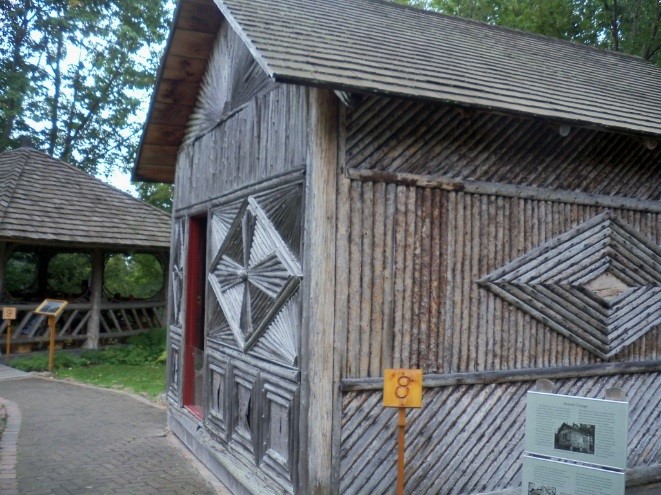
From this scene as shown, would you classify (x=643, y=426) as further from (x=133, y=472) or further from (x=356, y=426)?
(x=133, y=472)

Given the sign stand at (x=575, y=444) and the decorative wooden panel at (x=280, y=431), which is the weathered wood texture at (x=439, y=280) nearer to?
the decorative wooden panel at (x=280, y=431)

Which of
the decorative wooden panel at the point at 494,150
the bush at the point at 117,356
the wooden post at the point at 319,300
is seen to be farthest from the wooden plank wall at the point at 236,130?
the bush at the point at 117,356

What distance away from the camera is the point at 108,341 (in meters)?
18.3

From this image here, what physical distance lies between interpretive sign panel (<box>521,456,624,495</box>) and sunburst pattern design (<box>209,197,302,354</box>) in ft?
7.15

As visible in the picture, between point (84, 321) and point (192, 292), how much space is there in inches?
342

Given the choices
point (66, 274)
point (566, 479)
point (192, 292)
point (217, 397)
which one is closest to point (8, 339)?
point (66, 274)

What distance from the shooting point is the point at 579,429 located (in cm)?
505

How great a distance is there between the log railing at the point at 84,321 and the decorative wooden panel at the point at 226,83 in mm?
8902

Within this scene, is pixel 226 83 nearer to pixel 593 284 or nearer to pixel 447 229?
pixel 447 229

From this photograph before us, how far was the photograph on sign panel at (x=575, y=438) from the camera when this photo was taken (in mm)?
5004

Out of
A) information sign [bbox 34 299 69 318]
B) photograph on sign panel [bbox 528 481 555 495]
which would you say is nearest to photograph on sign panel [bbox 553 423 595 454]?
photograph on sign panel [bbox 528 481 555 495]

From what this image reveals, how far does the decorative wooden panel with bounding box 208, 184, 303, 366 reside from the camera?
6.30 meters

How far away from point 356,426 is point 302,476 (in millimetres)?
598

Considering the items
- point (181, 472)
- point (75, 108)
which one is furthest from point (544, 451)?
point (75, 108)
